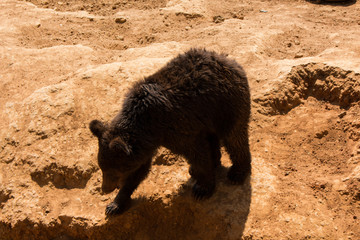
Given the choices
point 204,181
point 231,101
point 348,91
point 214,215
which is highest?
point 231,101

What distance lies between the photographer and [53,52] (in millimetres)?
7410

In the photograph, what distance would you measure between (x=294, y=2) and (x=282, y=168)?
273 inches

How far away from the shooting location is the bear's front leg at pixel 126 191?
4387mm

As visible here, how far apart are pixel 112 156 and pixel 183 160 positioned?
4.98ft

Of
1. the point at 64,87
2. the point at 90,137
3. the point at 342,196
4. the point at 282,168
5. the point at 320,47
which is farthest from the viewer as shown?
the point at 320,47

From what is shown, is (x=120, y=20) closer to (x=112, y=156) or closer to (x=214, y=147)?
(x=214, y=147)

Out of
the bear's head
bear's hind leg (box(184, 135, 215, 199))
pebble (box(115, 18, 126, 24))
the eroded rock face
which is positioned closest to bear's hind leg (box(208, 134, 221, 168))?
bear's hind leg (box(184, 135, 215, 199))

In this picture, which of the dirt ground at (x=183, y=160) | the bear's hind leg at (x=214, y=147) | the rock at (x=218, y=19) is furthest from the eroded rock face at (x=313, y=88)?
the rock at (x=218, y=19)

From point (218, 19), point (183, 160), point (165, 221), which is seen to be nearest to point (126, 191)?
point (165, 221)

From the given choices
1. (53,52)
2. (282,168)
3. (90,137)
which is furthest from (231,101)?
(53,52)

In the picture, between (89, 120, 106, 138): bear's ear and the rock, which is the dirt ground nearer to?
the rock

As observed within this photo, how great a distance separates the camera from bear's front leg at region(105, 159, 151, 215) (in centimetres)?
439

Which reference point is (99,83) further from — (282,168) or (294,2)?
(294,2)

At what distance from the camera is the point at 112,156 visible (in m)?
3.79
